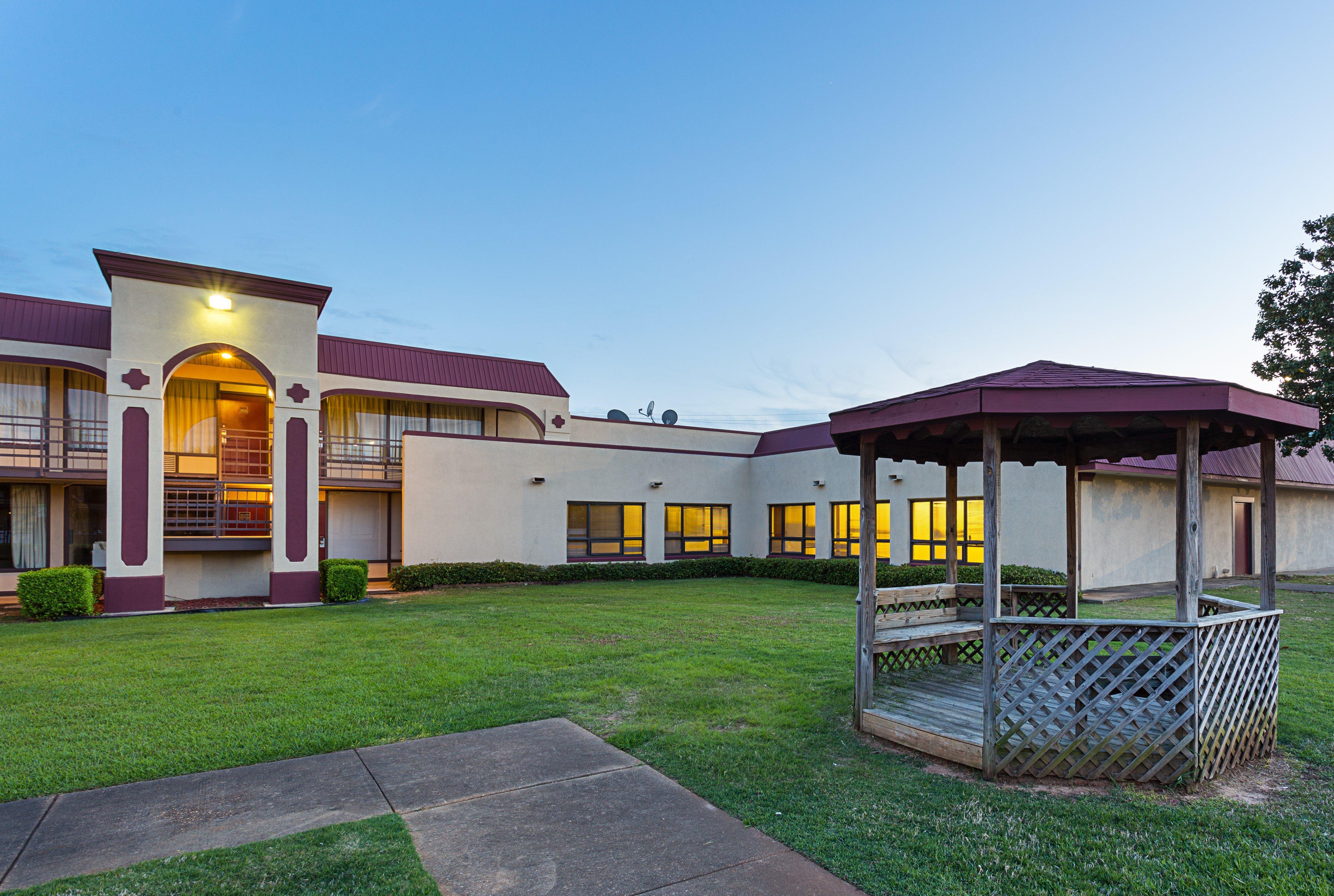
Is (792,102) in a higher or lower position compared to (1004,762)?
higher

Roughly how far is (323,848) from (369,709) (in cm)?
291

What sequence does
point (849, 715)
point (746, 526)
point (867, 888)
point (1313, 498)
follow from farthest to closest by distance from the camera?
1. point (746, 526)
2. point (1313, 498)
3. point (849, 715)
4. point (867, 888)

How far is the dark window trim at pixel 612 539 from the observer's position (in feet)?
70.8

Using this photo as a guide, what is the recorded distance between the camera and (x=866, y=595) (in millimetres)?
5957

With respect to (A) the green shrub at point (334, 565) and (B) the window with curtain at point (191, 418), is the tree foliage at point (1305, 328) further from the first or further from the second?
(B) the window with curtain at point (191, 418)

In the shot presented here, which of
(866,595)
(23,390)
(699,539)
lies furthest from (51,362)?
(866,595)

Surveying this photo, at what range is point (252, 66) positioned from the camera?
53.1ft

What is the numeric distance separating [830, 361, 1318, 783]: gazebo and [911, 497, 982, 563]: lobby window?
11544 mm

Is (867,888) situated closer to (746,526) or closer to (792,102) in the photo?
(792,102)

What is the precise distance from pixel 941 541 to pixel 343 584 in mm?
15125

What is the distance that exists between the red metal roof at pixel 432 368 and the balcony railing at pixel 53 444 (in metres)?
5.44

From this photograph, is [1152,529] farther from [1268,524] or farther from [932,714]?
[932,714]

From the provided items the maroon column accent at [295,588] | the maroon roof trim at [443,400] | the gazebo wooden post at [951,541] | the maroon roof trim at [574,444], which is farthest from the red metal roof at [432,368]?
the gazebo wooden post at [951,541]

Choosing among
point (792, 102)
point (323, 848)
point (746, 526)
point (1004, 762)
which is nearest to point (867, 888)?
point (1004, 762)
